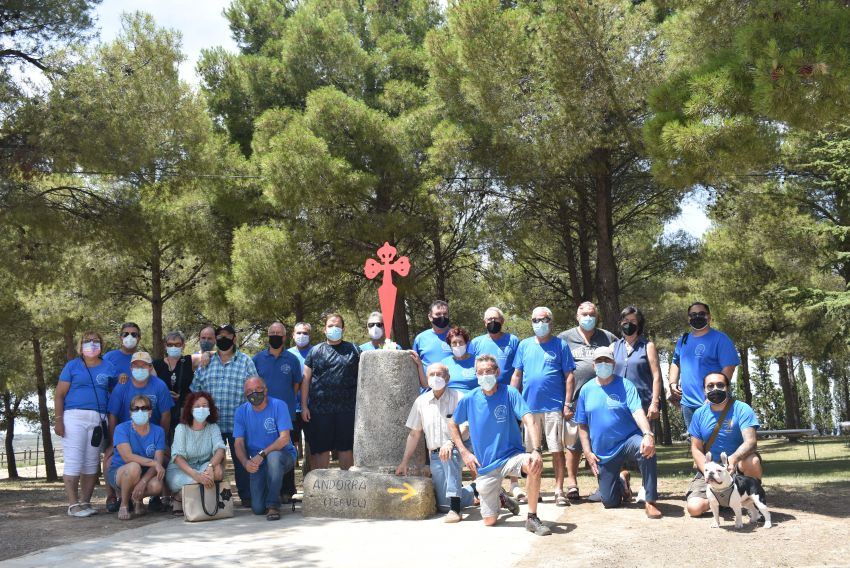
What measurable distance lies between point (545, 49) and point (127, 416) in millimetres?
7637

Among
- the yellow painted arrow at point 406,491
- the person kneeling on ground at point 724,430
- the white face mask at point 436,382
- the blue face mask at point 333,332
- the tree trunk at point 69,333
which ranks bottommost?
the yellow painted arrow at point 406,491

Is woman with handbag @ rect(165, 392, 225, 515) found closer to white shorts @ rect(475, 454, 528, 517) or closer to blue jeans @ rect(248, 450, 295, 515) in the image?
blue jeans @ rect(248, 450, 295, 515)

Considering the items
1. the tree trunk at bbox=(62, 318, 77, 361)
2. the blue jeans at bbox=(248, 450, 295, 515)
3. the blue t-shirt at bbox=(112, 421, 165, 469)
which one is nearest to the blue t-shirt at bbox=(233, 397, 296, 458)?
the blue jeans at bbox=(248, 450, 295, 515)

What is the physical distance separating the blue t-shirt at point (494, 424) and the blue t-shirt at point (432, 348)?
4.13 ft

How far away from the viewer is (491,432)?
21.9 ft

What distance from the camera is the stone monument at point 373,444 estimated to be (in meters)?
7.30

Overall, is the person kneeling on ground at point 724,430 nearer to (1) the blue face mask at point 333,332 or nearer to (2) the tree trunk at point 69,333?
(1) the blue face mask at point 333,332

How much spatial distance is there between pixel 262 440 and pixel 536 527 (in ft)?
8.95

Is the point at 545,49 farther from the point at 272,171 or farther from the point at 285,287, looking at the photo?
the point at 285,287

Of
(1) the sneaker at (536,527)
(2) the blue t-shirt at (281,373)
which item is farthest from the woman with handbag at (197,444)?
(1) the sneaker at (536,527)

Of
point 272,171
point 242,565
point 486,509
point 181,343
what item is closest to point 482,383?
point 486,509

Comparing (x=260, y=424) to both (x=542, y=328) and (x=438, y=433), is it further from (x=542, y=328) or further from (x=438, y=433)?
(x=542, y=328)

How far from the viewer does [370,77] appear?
1692 cm

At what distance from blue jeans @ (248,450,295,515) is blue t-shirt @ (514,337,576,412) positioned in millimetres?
2342
